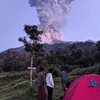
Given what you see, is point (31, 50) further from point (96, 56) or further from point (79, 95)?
point (96, 56)

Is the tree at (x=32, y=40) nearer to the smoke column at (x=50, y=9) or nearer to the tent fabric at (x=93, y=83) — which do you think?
the tent fabric at (x=93, y=83)

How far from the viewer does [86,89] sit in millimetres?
10305

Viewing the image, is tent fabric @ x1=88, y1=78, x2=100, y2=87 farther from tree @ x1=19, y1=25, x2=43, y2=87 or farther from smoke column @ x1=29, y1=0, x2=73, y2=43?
smoke column @ x1=29, y1=0, x2=73, y2=43

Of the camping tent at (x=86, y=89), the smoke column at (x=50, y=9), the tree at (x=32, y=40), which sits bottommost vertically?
the camping tent at (x=86, y=89)

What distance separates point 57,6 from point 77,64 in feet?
324

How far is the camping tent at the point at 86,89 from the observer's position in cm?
1013

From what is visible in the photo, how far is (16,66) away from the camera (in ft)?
192

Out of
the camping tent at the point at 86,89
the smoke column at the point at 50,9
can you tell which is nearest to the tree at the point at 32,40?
the camping tent at the point at 86,89

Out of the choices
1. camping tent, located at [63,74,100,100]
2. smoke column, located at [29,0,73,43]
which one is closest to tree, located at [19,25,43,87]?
camping tent, located at [63,74,100,100]

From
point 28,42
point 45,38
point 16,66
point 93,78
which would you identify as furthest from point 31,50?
point 45,38

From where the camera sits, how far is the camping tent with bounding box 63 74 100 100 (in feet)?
33.2

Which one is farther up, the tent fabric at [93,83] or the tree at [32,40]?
the tree at [32,40]

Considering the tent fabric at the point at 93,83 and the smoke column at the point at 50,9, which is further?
the smoke column at the point at 50,9

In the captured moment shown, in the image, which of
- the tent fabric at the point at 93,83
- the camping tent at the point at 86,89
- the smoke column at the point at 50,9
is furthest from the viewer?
the smoke column at the point at 50,9
